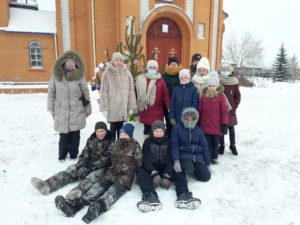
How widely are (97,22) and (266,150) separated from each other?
11.6 meters

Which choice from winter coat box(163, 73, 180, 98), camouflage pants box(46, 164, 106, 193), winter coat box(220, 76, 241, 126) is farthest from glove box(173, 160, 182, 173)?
winter coat box(220, 76, 241, 126)

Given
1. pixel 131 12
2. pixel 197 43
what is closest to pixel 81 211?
pixel 131 12

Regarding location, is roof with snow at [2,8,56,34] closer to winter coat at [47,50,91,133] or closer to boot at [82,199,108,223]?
winter coat at [47,50,91,133]

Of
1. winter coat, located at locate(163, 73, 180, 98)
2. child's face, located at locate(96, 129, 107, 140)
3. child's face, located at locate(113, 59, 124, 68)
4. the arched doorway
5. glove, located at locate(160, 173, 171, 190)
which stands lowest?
glove, located at locate(160, 173, 171, 190)

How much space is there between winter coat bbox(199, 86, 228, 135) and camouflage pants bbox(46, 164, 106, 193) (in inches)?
71.0

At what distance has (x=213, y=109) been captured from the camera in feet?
13.6

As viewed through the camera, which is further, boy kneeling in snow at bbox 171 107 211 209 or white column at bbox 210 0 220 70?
white column at bbox 210 0 220 70

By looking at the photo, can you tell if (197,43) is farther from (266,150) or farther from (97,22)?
(266,150)

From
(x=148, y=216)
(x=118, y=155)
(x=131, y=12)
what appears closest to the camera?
(x=148, y=216)

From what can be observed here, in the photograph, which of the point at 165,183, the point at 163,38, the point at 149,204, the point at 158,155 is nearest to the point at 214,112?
the point at 158,155

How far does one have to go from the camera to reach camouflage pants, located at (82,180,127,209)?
3.05 metres

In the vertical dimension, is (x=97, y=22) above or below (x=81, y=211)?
above

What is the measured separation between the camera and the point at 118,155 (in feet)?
11.6

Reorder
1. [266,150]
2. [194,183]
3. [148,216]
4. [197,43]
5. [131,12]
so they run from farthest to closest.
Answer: [197,43]
[131,12]
[266,150]
[194,183]
[148,216]
